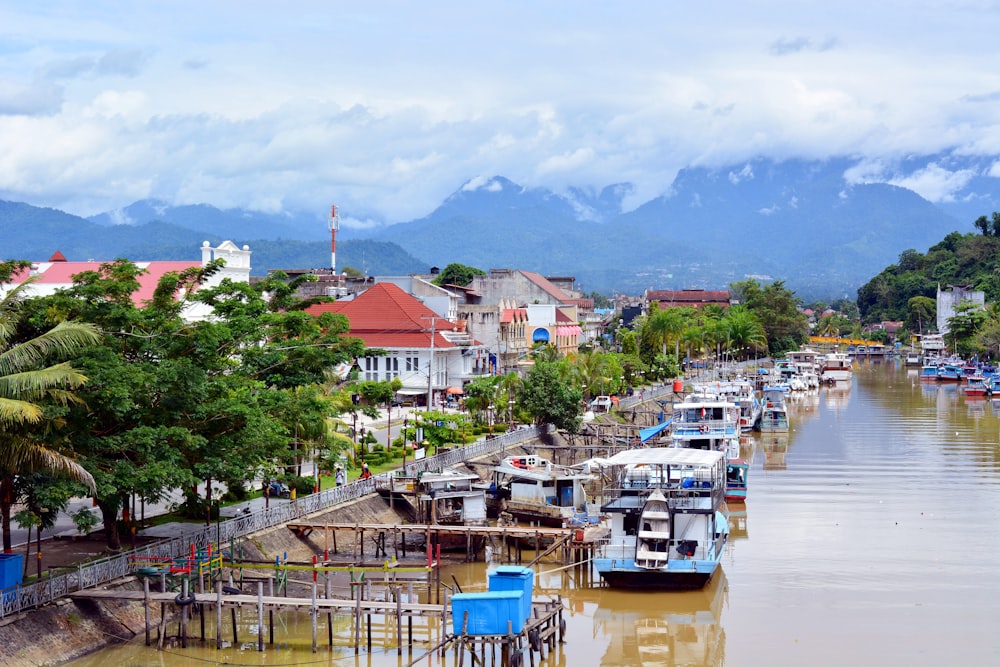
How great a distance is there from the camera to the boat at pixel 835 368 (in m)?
132

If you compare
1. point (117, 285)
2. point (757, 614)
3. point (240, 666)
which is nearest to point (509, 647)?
point (240, 666)

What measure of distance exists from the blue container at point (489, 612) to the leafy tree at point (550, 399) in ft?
117

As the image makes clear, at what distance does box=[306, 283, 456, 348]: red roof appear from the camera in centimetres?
7562

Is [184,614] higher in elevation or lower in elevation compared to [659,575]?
higher

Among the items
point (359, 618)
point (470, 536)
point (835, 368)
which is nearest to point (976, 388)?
point (835, 368)

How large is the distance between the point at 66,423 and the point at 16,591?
4.47 metres

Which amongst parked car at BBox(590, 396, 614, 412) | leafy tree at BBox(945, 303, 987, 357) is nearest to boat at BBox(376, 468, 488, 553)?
parked car at BBox(590, 396, 614, 412)

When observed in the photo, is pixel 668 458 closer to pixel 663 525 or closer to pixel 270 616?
pixel 663 525

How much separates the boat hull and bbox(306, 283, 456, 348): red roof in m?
39.8

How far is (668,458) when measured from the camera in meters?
39.3

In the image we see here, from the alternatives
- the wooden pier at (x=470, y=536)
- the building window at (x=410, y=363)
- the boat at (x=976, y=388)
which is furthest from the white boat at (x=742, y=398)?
the wooden pier at (x=470, y=536)

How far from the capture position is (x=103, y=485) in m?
29.1

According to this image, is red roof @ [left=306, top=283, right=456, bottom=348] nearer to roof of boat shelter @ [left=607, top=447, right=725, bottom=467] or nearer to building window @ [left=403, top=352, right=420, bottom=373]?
building window @ [left=403, top=352, right=420, bottom=373]

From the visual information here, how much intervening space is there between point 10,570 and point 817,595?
21749 millimetres
